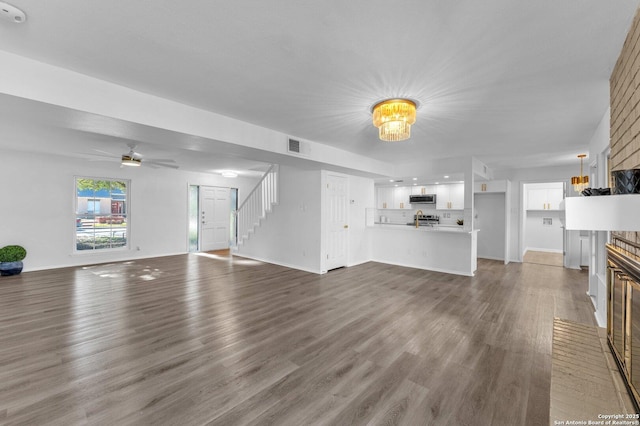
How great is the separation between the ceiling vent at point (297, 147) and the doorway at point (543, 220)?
8.02 meters

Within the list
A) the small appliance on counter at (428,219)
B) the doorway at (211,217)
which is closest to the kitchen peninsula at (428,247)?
the small appliance on counter at (428,219)

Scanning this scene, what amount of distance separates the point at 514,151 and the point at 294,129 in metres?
4.48

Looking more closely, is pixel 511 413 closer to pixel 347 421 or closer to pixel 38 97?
pixel 347 421

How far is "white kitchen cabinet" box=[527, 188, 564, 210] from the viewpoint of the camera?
8789 mm

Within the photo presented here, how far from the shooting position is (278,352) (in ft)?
8.73

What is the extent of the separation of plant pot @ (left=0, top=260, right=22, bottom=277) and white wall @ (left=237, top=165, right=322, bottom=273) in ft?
16.0

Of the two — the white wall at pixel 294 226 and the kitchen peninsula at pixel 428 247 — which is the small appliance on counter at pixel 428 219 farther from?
the white wall at pixel 294 226

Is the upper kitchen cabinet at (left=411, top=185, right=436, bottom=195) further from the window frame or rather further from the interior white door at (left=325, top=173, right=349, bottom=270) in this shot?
the window frame

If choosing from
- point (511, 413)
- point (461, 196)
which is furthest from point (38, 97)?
point (461, 196)

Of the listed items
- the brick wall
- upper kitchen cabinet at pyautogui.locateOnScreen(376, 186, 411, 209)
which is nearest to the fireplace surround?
the brick wall

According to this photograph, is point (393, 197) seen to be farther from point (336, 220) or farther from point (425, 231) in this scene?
point (336, 220)

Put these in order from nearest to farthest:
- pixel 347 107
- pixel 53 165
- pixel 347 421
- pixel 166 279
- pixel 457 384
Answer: pixel 347 421, pixel 457 384, pixel 347 107, pixel 166 279, pixel 53 165

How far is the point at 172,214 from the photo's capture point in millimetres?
8297

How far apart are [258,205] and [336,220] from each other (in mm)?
2421
